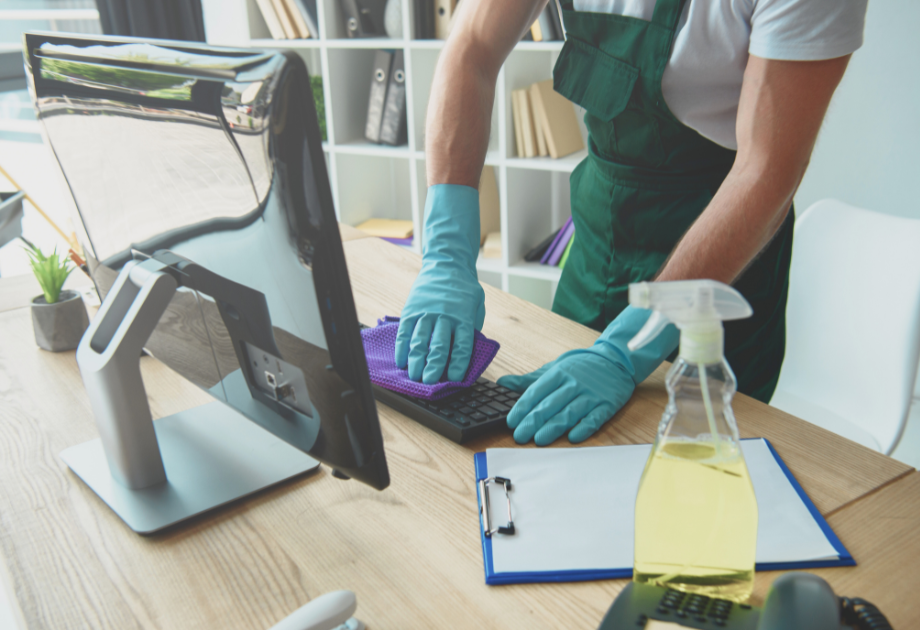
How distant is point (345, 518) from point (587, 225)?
87cm

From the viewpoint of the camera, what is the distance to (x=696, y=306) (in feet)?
1.52

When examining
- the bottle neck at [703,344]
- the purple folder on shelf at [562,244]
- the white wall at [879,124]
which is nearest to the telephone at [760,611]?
the bottle neck at [703,344]

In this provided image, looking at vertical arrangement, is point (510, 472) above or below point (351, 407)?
below

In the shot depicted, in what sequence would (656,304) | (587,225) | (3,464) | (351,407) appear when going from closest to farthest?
1. (656,304)
2. (351,407)
3. (3,464)
4. (587,225)

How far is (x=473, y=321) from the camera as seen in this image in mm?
1071

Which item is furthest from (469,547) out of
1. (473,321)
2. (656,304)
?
(473,321)

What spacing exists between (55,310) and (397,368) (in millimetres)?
559

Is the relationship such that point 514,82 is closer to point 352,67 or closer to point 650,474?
point 352,67

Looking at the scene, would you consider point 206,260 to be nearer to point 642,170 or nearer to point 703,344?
point 703,344

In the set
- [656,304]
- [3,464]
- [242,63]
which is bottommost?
[3,464]

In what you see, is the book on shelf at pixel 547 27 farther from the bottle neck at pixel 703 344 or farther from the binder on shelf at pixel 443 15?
the bottle neck at pixel 703 344

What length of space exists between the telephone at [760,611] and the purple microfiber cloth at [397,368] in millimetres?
428

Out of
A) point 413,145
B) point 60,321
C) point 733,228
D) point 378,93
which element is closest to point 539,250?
point 413,145

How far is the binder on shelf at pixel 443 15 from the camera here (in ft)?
8.33
